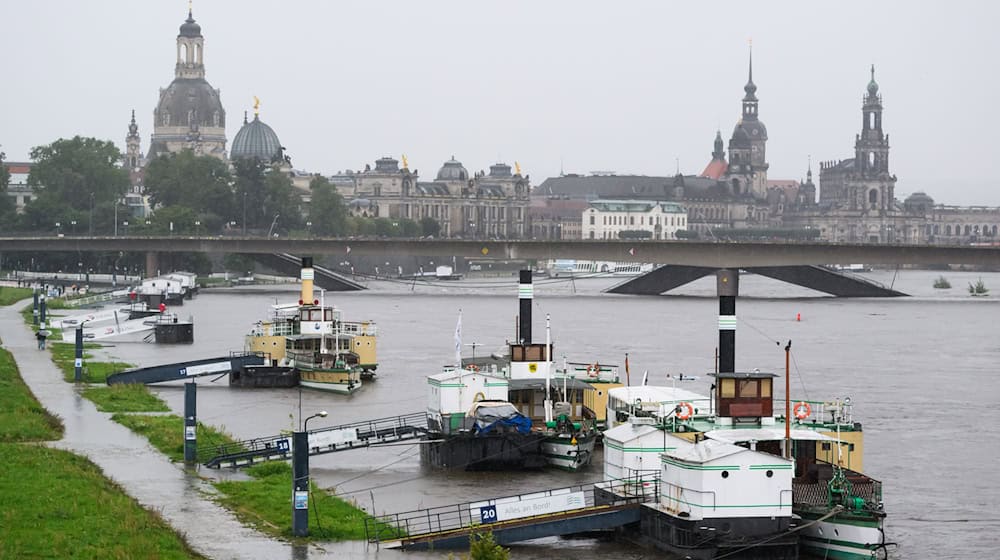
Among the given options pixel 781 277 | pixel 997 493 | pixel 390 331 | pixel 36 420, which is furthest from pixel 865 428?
pixel 781 277

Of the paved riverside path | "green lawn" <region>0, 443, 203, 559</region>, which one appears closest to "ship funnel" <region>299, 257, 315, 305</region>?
the paved riverside path

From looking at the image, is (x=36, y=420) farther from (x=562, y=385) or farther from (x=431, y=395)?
(x=562, y=385)

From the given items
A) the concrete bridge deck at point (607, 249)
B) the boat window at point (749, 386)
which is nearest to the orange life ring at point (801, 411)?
the boat window at point (749, 386)

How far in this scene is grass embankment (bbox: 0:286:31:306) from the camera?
114919mm

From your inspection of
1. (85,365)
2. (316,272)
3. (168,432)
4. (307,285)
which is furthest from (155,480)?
(316,272)

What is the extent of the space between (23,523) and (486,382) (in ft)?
50.6

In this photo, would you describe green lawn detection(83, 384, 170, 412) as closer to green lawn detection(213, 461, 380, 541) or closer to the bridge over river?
green lawn detection(213, 461, 380, 541)

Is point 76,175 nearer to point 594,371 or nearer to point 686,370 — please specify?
point 686,370

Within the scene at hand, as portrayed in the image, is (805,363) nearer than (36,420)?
No

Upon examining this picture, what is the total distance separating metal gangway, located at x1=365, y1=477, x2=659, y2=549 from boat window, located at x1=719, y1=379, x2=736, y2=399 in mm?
2702

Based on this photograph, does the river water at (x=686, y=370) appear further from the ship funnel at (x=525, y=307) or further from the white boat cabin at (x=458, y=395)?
the ship funnel at (x=525, y=307)

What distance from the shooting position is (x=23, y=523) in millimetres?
32969

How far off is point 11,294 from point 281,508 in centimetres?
9071

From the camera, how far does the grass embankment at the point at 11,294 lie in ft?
377
